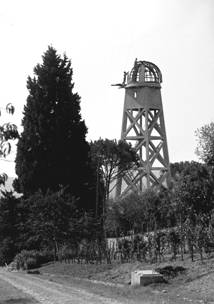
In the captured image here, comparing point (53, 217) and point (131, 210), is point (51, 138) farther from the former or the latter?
point (131, 210)

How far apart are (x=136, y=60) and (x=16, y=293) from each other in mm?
75948

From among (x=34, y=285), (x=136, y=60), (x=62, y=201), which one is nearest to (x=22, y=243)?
(x=62, y=201)

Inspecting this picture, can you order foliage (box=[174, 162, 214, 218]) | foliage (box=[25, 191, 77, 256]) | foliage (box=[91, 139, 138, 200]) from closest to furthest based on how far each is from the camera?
foliage (box=[174, 162, 214, 218]) < foliage (box=[25, 191, 77, 256]) < foliage (box=[91, 139, 138, 200])

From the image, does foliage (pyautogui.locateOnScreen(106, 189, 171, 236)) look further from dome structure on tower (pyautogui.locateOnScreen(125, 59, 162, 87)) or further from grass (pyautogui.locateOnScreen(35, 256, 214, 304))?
grass (pyautogui.locateOnScreen(35, 256, 214, 304))

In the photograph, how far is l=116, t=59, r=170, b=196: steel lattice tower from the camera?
279ft

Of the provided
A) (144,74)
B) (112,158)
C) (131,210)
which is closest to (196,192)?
(131,210)

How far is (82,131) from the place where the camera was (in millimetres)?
47750

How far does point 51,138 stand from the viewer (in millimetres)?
46094

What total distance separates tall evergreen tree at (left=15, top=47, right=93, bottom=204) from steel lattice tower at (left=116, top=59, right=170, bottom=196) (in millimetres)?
36256

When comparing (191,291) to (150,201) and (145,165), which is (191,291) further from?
(145,165)

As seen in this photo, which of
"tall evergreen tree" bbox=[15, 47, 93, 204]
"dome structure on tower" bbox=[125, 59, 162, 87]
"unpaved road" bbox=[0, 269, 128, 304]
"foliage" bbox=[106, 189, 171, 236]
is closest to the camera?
"unpaved road" bbox=[0, 269, 128, 304]

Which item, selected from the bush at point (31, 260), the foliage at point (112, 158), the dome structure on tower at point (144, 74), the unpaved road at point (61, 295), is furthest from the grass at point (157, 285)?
the dome structure on tower at point (144, 74)

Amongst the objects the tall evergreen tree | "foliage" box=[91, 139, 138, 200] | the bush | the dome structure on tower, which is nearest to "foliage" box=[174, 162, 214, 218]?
the bush

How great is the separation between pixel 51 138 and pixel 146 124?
4056 centimetres
